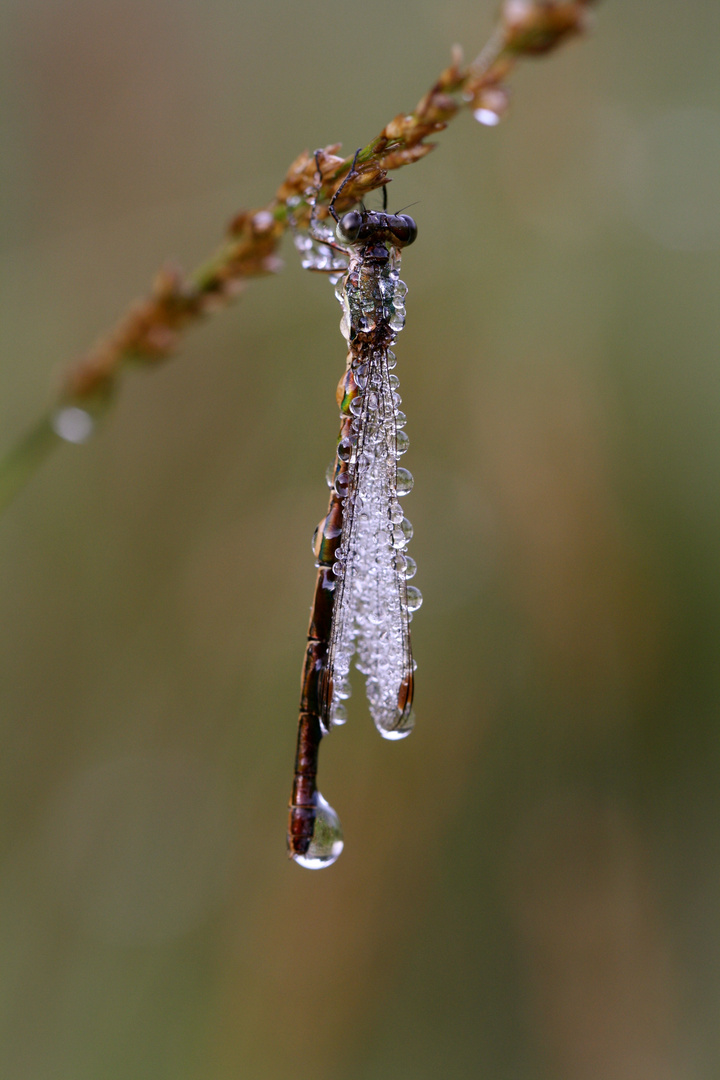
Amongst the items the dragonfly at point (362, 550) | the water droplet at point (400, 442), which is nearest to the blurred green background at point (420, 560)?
the dragonfly at point (362, 550)

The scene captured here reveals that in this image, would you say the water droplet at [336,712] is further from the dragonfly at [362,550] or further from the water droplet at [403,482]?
the water droplet at [403,482]

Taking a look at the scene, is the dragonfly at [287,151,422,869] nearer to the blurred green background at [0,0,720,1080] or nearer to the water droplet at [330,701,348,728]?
the water droplet at [330,701,348,728]

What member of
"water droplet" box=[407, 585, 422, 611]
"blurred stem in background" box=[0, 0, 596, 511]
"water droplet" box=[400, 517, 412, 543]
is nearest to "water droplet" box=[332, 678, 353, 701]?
"water droplet" box=[407, 585, 422, 611]

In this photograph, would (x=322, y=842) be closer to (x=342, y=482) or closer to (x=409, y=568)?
(x=409, y=568)

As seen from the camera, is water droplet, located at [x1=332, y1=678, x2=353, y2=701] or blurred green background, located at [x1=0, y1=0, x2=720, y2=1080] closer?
water droplet, located at [x1=332, y1=678, x2=353, y2=701]

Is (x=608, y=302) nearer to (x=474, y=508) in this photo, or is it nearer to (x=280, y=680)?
(x=474, y=508)

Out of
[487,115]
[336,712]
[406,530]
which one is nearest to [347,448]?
[406,530]

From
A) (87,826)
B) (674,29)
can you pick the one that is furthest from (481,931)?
(674,29)
